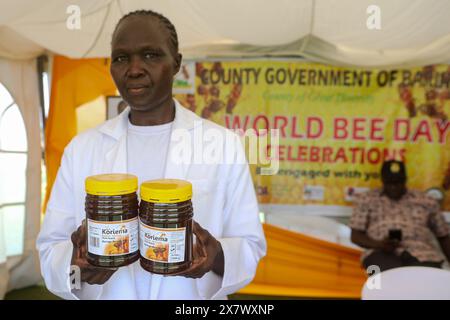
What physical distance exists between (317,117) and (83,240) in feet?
5.48

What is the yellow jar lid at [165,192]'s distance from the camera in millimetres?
656

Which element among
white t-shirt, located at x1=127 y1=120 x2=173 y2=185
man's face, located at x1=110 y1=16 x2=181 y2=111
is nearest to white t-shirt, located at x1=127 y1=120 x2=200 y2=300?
white t-shirt, located at x1=127 y1=120 x2=173 y2=185

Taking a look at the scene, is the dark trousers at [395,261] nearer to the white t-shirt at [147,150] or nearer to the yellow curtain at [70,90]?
the white t-shirt at [147,150]

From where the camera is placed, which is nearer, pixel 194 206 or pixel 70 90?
pixel 194 206

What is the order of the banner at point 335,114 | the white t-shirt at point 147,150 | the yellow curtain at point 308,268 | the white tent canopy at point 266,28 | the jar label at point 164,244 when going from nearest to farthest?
the jar label at point 164,244 → the white t-shirt at point 147,150 → the white tent canopy at point 266,28 → the banner at point 335,114 → the yellow curtain at point 308,268

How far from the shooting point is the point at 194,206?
34.0 inches

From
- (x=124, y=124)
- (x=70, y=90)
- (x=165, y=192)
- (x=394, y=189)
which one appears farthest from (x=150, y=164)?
(x=394, y=189)

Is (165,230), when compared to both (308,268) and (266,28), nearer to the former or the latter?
(266,28)

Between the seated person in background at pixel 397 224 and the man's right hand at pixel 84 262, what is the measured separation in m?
1.65

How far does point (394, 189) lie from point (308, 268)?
0.68m

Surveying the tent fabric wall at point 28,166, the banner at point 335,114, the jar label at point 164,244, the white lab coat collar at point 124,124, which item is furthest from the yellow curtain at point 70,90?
the jar label at point 164,244

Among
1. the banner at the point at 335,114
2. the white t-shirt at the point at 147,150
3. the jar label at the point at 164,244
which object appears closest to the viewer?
the jar label at the point at 164,244

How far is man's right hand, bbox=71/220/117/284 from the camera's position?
0.70 meters

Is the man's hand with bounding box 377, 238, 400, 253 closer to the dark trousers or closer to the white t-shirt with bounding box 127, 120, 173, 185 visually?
the dark trousers
